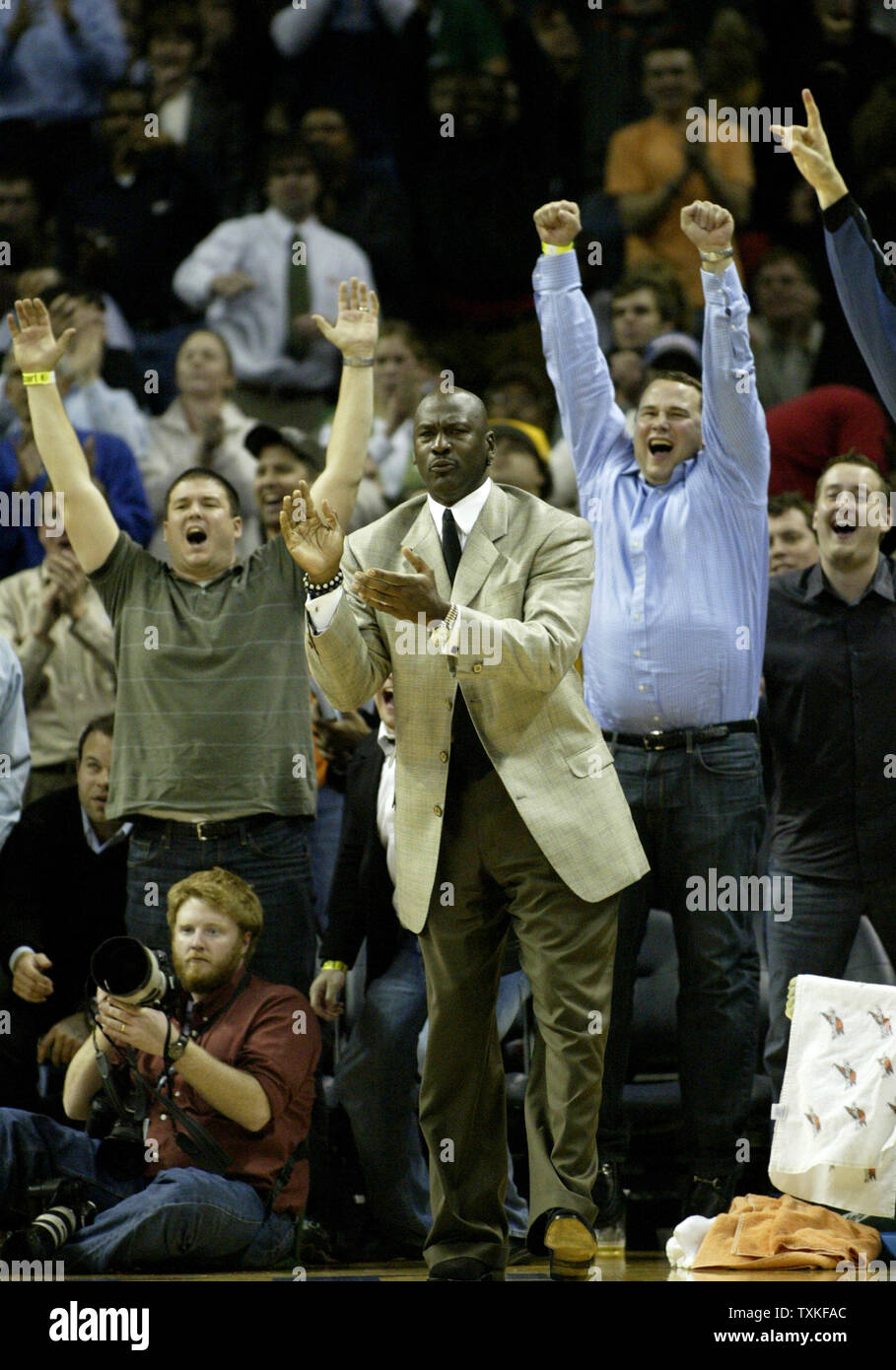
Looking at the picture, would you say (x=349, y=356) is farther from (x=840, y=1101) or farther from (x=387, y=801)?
(x=840, y=1101)

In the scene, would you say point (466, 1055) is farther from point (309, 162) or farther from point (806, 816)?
point (309, 162)

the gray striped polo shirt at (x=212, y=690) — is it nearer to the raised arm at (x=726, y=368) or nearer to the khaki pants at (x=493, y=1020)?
the khaki pants at (x=493, y=1020)

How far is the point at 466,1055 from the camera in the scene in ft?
11.4

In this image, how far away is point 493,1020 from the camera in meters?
3.50

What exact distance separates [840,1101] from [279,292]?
13.1ft

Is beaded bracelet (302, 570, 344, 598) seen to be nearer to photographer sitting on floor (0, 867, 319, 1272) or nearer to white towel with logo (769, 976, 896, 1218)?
photographer sitting on floor (0, 867, 319, 1272)

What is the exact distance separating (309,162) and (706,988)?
12.8 ft

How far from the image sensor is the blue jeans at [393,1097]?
4.23 metres

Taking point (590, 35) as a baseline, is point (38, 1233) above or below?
below

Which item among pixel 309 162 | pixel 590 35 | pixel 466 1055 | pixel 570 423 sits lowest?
pixel 466 1055

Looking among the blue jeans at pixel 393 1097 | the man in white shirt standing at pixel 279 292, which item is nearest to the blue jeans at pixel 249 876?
the blue jeans at pixel 393 1097

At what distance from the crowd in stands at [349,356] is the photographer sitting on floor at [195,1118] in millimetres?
181

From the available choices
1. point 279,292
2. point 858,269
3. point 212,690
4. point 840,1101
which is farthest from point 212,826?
point 279,292
